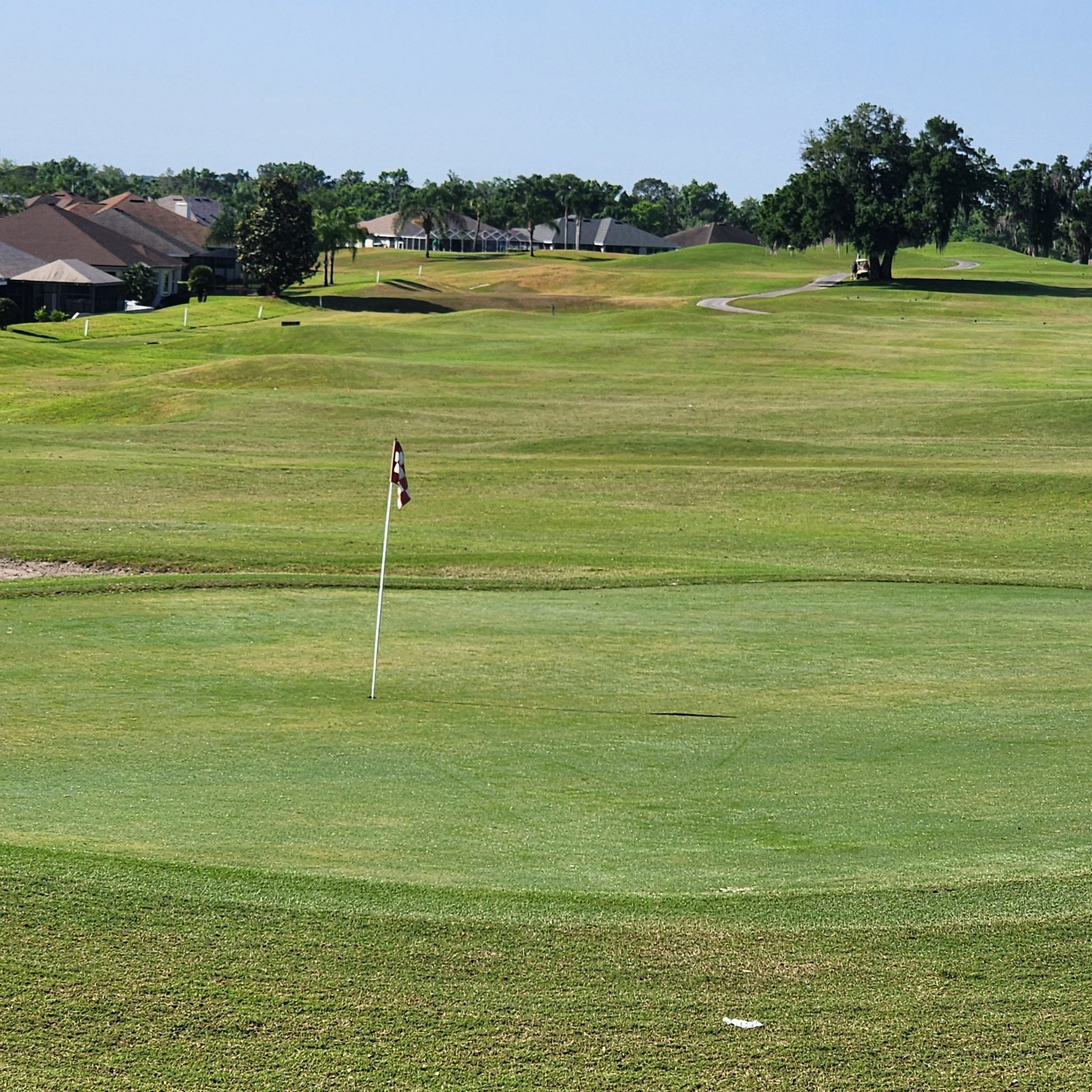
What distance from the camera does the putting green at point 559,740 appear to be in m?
9.58

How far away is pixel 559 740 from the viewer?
12.9 m

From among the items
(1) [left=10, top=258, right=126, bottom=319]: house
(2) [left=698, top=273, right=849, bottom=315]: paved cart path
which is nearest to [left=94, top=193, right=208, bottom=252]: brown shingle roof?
(1) [left=10, top=258, right=126, bottom=319]: house

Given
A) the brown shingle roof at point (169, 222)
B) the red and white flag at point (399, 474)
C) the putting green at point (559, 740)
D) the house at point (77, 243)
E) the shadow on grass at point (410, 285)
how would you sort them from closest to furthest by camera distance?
the putting green at point (559, 740)
the red and white flag at point (399, 474)
the house at point (77, 243)
the shadow on grass at point (410, 285)
the brown shingle roof at point (169, 222)

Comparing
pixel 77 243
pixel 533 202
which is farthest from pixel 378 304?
pixel 533 202

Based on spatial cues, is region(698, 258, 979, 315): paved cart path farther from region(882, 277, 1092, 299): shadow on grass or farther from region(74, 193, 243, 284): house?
region(74, 193, 243, 284): house

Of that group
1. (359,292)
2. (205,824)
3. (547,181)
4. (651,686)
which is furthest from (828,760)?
(547,181)

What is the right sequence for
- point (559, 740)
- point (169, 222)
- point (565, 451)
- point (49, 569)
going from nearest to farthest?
point (559, 740) < point (49, 569) < point (565, 451) < point (169, 222)

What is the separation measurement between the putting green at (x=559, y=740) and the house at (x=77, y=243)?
94.7 metres

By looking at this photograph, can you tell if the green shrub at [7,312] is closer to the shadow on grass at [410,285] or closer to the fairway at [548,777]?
the shadow on grass at [410,285]

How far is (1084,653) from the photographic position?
1708cm

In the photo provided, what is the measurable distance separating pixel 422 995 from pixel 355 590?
14.5 meters

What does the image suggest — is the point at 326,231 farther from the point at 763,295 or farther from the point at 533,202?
the point at 533,202

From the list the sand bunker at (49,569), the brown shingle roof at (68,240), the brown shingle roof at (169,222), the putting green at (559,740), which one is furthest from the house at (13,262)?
the putting green at (559,740)

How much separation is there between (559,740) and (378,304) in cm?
9641
